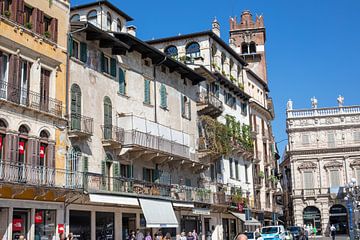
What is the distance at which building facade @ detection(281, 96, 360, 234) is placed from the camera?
7206 cm

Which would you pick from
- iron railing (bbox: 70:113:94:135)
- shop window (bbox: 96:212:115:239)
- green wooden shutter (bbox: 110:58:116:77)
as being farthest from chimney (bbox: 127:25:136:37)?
shop window (bbox: 96:212:115:239)

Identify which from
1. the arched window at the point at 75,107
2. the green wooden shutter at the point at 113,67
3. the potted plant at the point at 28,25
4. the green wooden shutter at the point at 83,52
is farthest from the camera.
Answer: the green wooden shutter at the point at 113,67

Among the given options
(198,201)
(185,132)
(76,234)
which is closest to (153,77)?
(185,132)

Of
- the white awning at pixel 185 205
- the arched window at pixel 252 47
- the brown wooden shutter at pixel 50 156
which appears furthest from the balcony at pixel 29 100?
the arched window at pixel 252 47

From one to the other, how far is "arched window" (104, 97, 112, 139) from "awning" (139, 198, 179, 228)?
13.0 ft

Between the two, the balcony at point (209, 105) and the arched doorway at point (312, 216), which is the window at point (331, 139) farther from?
the balcony at point (209, 105)

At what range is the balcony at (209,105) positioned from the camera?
136ft

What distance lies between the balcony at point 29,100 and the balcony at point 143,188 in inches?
145

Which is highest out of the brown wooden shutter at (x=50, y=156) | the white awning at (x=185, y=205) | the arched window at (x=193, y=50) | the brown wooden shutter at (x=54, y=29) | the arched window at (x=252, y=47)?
the arched window at (x=252, y=47)

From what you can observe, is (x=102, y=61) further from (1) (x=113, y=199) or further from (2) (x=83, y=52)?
(1) (x=113, y=199)

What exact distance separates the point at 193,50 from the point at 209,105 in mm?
6209

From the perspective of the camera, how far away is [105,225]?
2853 centimetres

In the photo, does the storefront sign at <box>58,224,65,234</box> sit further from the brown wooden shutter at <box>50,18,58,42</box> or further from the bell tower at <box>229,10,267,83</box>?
the bell tower at <box>229,10,267,83</box>

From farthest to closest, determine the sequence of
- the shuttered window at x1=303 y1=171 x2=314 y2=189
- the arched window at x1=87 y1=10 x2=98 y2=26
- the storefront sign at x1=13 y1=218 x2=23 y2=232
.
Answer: the shuttered window at x1=303 y1=171 x2=314 y2=189
the arched window at x1=87 y1=10 x2=98 y2=26
the storefront sign at x1=13 y1=218 x2=23 y2=232
